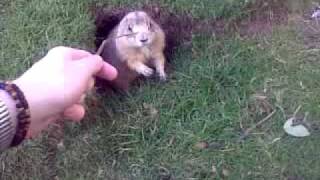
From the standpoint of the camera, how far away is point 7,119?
1775 millimetres

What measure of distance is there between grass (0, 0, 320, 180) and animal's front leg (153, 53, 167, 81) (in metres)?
0.07

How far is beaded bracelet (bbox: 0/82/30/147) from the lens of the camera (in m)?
1.82

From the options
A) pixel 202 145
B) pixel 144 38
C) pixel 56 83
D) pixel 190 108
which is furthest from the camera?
pixel 144 38

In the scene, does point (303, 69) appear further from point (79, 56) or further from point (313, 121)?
point (79, 56)

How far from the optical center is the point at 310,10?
4.29 meters

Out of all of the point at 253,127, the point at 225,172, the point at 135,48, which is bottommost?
the point at 225,172

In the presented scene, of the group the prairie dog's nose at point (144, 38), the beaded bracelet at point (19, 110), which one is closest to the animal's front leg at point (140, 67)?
the prairie dog's nose at point (144, 38)

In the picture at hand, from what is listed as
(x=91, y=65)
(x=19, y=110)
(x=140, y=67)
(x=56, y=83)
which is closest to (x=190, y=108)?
(x=140, y=67)

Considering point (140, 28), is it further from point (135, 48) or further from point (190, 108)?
point (190, 108)

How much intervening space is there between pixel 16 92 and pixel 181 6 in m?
2.55

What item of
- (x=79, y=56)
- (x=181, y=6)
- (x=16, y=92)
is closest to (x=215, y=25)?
(x=181, y=6)

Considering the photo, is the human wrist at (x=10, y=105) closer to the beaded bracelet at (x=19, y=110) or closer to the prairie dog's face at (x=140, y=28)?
the beaded bracelet at (x=19, y=110)

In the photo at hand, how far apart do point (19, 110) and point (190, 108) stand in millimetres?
2057

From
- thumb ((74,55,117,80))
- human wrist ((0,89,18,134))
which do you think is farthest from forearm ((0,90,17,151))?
thumb ((74,55,117,80))
